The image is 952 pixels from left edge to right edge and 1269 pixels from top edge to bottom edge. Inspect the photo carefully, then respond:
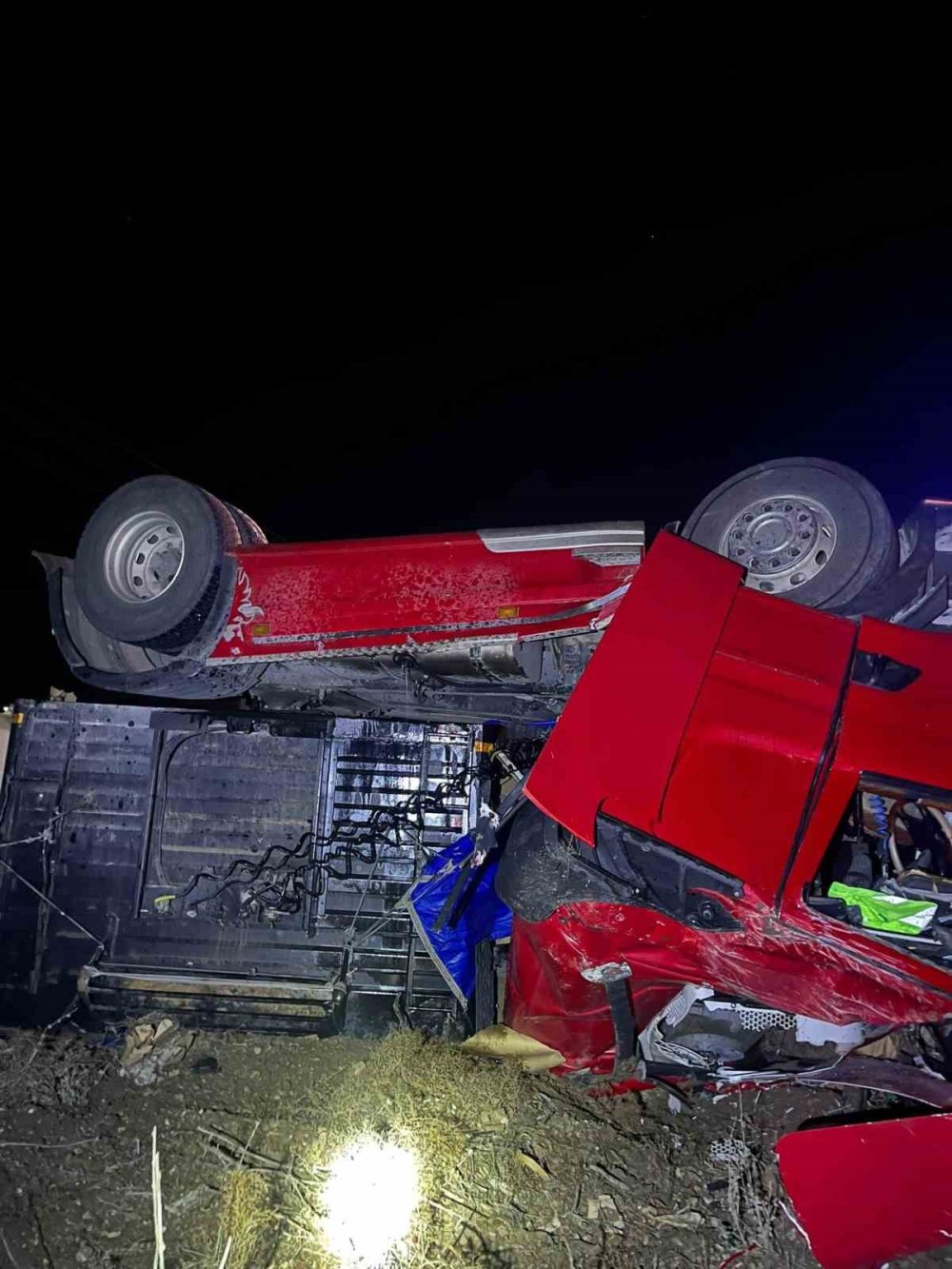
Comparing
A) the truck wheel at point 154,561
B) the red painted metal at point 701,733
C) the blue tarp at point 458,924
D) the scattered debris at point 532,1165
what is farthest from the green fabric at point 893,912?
the truck wheel at point 154,561

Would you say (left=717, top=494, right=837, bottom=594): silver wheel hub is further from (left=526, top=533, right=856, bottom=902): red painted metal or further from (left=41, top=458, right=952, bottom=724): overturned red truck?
(left=526, top=533, right=856, bottom=902): red painted metal

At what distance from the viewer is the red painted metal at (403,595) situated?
13.4ft

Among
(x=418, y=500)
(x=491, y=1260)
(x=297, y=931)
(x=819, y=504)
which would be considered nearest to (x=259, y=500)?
(x=418, y=500)

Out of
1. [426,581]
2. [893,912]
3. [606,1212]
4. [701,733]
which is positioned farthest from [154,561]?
[893,912]

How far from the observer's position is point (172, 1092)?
393 centimetres

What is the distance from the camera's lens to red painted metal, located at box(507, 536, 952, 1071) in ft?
8.84

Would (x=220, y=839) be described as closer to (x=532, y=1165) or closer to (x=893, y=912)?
(x=532, y=1165)

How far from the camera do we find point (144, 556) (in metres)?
4.37

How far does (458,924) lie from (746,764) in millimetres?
2245

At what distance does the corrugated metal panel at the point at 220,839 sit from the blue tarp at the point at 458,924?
0.23m

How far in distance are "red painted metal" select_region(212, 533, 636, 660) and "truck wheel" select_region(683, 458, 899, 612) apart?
0.60m

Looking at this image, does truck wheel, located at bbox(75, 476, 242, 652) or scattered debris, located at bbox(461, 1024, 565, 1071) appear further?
truck wheel, located at bbox(75, 476, 242, 652)

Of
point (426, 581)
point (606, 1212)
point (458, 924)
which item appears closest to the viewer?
point (606, 1212)

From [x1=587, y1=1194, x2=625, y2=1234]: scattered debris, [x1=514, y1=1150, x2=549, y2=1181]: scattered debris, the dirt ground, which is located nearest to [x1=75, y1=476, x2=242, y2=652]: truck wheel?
the dirt ground
